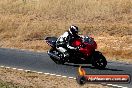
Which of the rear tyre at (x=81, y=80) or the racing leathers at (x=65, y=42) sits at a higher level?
the racing leathers at (x=65, y=42)

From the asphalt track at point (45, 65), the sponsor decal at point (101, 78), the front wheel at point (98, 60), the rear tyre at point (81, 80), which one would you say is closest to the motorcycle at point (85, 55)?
the front wheel at point (98, 60)

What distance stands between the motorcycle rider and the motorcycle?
7.4 inches

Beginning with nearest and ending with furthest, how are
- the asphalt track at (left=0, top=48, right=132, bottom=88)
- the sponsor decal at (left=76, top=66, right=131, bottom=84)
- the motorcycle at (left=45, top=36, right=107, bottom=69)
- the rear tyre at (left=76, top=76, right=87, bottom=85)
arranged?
the rear tyre at (left=76, top=76, right=87, bottom=85), the sponsor decal at (left=76, top=66, right=131, bottom=84), the asphalt track at (left=0, top=48, right=132, bottom=88), the motorcycle at (left=45, top=36, right=107, bottom=69)

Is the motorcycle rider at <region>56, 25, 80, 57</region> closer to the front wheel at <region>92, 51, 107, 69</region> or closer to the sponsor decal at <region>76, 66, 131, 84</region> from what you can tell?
the front wheel at <region>92, 51, 107, 69</region>

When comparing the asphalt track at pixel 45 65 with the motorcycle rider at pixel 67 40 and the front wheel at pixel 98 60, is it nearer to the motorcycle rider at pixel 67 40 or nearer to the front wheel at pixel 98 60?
the front wheel at pixel 98 60

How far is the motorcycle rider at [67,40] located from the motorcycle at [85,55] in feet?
0.62

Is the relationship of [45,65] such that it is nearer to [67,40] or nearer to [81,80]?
[67,40]

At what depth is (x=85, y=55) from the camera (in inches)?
840

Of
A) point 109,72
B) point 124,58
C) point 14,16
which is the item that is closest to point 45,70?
point 109,72

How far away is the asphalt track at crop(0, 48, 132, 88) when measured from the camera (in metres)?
20.4

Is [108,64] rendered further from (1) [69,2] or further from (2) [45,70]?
(1) [69,2]

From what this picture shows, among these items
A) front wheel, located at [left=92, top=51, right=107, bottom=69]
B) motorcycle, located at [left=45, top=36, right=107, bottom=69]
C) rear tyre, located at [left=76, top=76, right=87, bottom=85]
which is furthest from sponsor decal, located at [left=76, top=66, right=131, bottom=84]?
motorcycle, located at [left=45, top=36, right=107, bottom=69]

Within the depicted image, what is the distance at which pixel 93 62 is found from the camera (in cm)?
2111

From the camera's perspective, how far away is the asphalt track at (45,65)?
2042cm
